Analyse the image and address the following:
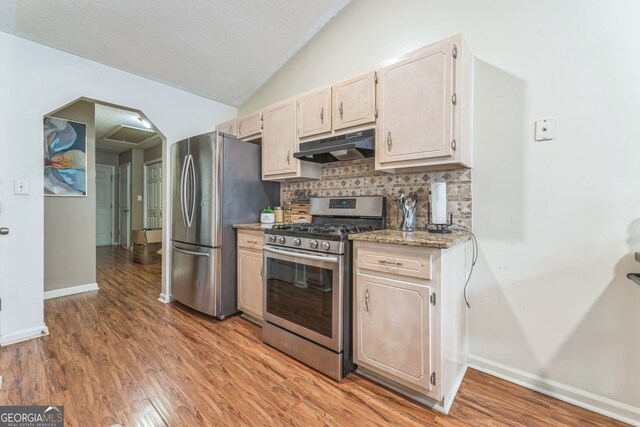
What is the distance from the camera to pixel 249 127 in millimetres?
2988

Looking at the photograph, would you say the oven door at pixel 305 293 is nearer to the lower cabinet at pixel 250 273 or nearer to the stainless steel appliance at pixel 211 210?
the lower cabinet at pixel 250 273

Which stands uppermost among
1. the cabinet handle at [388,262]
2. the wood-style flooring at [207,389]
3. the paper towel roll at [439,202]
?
the paper towel roll at [439,202]

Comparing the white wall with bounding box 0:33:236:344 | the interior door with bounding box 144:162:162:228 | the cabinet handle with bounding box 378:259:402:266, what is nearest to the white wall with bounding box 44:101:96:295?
the white wall with bounding box 0:33:236:344

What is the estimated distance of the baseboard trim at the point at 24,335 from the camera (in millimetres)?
2176

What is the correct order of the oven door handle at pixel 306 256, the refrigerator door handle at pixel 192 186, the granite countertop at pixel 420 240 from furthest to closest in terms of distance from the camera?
the refrigerator door handle at pixel 192 186 → the oven door handle at pixel 306 256 → the granite countertop at pixel 420 240

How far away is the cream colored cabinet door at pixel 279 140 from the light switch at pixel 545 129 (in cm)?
177

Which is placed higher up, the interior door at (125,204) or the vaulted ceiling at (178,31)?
the vaulted ceiling at (178,31)

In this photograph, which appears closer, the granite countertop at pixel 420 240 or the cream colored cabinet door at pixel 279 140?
the granite countertop at pixel 420 240

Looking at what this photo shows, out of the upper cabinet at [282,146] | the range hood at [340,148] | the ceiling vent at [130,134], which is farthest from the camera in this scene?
the ceiling vent at [130,134]

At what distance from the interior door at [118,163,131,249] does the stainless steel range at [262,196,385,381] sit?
19.4 ft

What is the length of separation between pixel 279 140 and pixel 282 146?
0.25 ft

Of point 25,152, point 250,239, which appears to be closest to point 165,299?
point 250,239

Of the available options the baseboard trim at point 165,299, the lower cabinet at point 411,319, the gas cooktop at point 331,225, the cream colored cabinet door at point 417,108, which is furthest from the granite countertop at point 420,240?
the baseboard trim at point 165,299

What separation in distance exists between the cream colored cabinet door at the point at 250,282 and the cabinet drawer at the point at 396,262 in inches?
44.2
